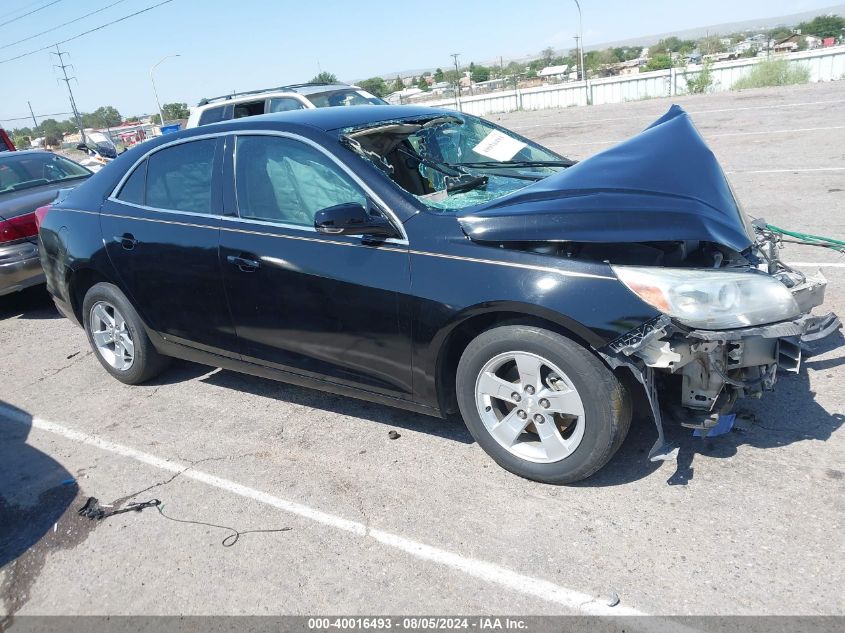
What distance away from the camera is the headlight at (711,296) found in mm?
2830

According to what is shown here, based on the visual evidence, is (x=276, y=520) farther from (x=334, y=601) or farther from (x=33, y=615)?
(x=33, y=615)

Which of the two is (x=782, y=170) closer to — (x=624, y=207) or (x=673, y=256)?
(x=673, y=256)

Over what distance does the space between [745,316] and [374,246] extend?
1.73 m

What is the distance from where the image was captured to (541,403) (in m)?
3.13

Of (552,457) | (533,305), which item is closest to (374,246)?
(533,305)

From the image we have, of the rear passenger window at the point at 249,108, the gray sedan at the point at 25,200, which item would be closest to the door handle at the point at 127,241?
the gray sedan at the point at 25,200

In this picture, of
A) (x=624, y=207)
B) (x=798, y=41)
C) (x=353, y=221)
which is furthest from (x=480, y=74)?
(x=624, y=207)

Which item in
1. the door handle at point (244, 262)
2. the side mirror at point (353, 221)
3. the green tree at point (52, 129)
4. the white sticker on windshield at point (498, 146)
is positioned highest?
the green tree at point (52, 129)

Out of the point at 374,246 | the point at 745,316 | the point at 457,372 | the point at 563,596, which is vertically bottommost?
the point at 563,596

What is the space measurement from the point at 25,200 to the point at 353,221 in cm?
552

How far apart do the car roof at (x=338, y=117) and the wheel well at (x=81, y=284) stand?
162 centimetres

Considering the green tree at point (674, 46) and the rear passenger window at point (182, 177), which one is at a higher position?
the green tree at point (674, 46)

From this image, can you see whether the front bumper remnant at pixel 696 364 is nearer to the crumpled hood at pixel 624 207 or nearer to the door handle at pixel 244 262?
the crumpled hood at pixel 624 207

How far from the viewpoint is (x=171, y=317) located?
4.44 metres
